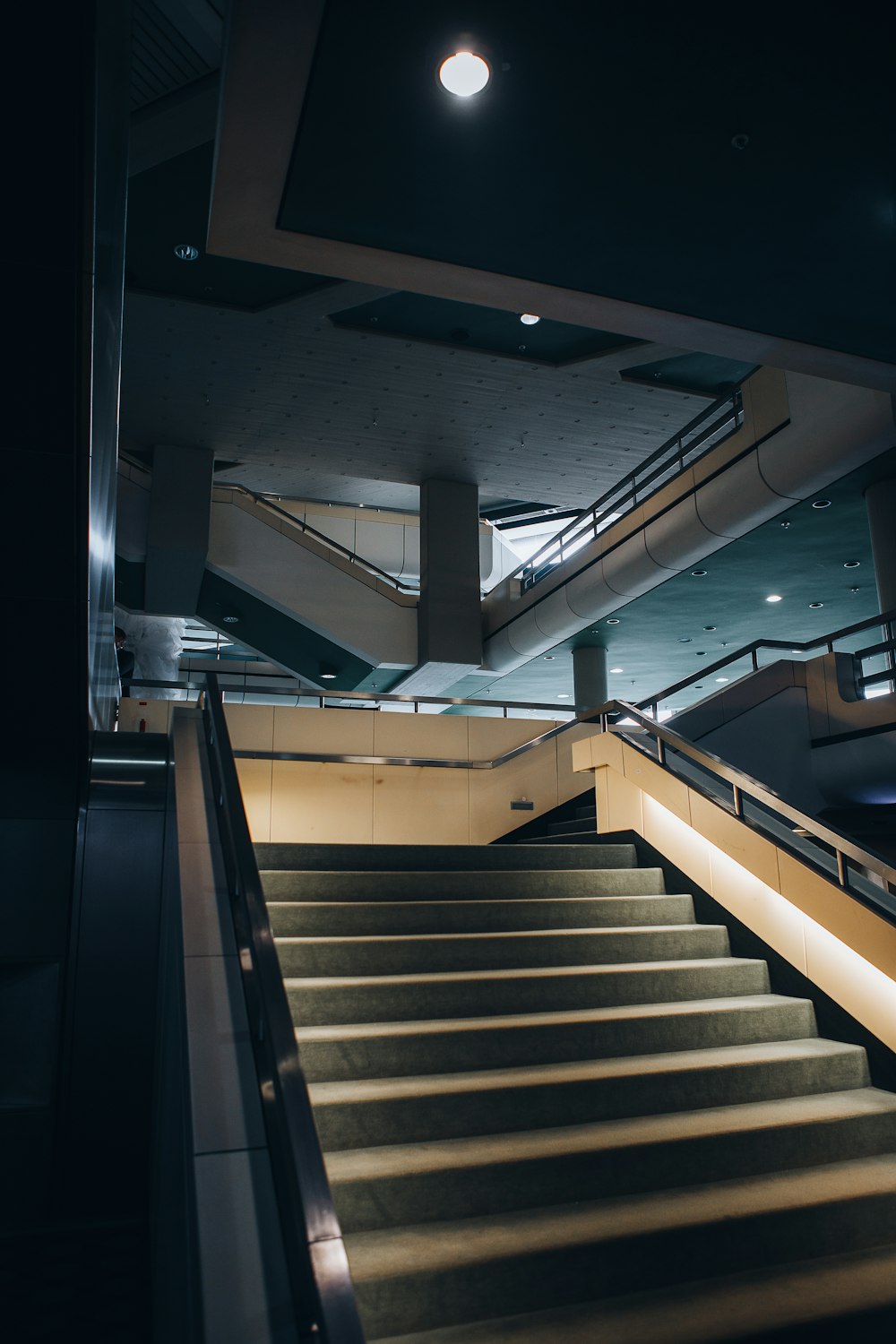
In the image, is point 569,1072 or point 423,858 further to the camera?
point 423,858

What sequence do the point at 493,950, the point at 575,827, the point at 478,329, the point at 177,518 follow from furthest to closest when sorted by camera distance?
the point at 177,518 < the point at 478,329 < the point at 575,827 < the point at 493,950

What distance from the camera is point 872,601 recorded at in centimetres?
1361

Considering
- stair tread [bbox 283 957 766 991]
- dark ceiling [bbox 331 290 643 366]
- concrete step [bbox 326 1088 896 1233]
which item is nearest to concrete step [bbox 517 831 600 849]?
stair tread [bbox 283 957 766 991]

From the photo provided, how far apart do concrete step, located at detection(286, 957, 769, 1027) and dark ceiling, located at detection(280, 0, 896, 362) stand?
3454mm

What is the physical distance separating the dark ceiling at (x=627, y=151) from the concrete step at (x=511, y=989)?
3.45 metres

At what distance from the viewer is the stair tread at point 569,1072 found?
3240mm

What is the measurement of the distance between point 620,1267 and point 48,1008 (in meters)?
3.97

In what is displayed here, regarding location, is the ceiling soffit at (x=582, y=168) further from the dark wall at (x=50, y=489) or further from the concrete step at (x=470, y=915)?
the concrete step at (x=470, y=915)

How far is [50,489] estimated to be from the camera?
354 cm

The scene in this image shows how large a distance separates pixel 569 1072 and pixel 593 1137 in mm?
366

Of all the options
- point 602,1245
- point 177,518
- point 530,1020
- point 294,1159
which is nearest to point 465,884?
point 530,1020

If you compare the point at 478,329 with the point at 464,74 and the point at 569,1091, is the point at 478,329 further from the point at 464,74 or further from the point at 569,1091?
the point at 569,1091

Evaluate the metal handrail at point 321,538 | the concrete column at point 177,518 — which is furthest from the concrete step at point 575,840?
the metal handrail at point 321,538

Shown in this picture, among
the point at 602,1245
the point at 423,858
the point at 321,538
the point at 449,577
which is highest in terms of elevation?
the point at 321,538
